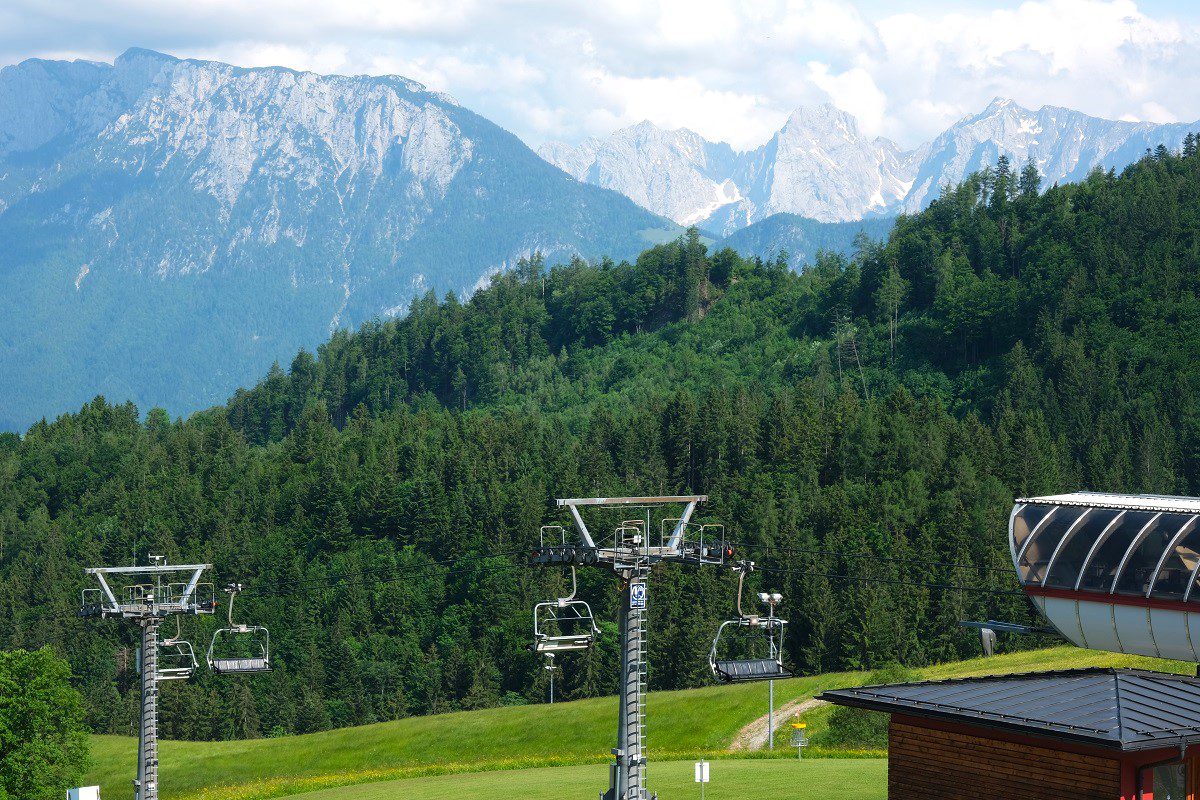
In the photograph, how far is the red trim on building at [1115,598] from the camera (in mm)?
43406

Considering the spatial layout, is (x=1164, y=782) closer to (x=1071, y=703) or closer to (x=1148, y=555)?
(x=1071, y=703)

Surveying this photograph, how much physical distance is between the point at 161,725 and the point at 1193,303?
13395cm

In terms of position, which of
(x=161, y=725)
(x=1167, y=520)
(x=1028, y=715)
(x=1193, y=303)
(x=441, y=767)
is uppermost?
(x=1193, y=303)

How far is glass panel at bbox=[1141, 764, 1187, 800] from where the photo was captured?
106 ft

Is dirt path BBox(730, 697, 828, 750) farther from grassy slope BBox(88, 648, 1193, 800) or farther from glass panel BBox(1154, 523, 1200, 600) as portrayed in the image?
glass panel BBox(1154, 523, 1200, 600)

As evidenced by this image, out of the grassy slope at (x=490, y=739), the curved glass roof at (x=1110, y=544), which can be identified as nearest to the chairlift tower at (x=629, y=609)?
the curved glass roof at (x=1110, y=544)

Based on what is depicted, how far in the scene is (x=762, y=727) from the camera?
81.9 m

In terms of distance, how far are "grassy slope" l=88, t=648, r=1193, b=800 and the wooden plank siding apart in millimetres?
42008

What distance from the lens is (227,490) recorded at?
19200cm

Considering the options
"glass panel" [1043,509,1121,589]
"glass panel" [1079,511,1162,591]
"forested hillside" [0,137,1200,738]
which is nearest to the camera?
"glass panel" [1079,511,1162,591]

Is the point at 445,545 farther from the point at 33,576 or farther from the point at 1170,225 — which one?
the point at 1170,225

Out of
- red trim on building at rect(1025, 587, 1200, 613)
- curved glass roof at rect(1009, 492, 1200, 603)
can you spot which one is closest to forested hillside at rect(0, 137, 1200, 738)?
curved glass roof at rect(1009, 492, 1200, 603)

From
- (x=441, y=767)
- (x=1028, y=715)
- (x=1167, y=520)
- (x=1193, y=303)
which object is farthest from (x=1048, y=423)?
(x=1028, y=715)

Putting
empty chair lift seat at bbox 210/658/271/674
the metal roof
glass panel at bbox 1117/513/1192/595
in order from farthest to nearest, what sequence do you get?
empty chair lift seat at bbox 210/658/271/674 < the metal roof < glass panel at bbox 1117/513/1192/595
